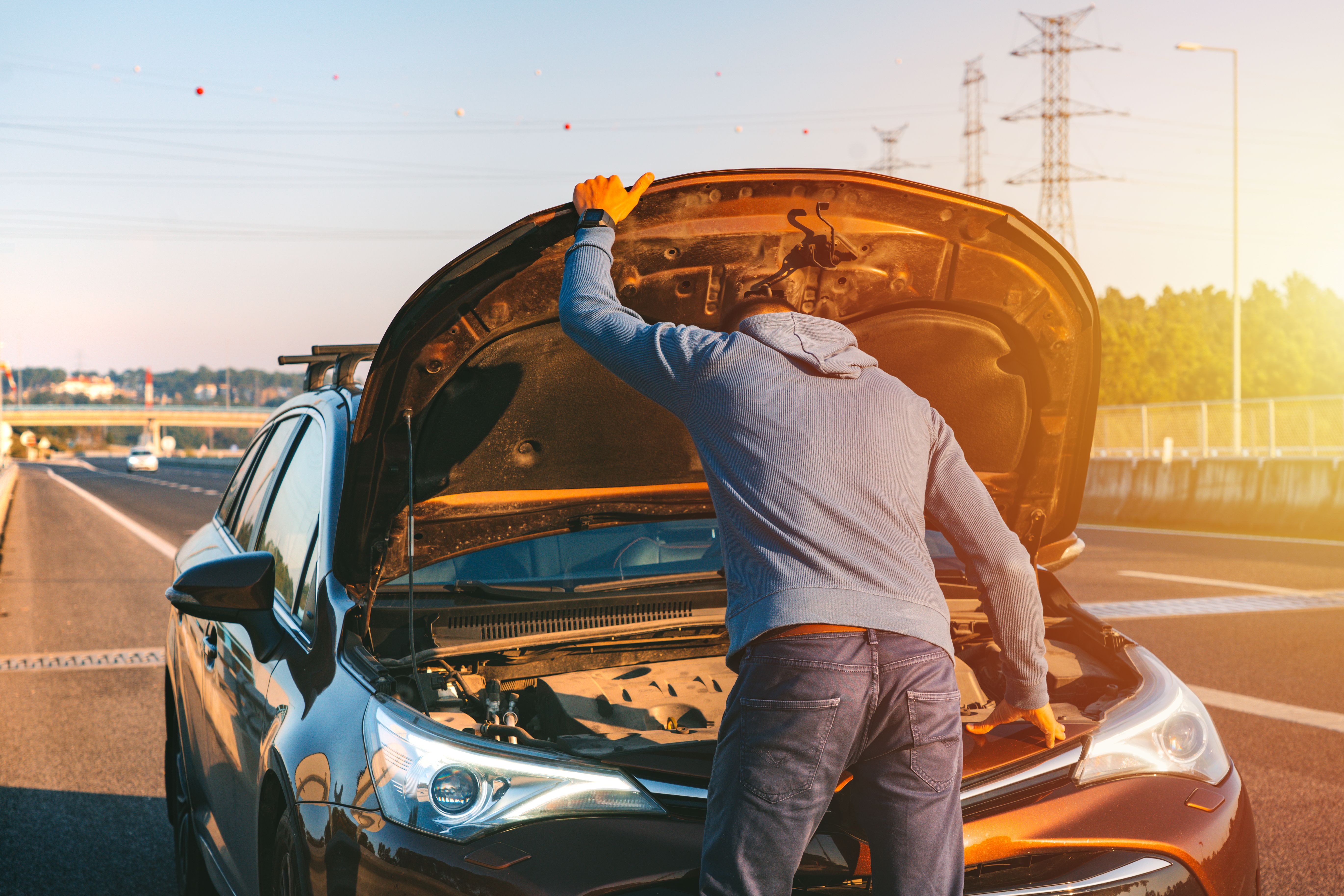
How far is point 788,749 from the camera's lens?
Result: 1.91 metres

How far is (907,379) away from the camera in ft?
10.3

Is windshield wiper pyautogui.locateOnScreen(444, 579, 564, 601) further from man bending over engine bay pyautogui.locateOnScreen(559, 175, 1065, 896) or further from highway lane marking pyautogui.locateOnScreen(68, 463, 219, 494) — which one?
highway lane marking pyautogui.locateOnScreen(68, 463, 219, 494)

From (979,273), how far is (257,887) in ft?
7.39

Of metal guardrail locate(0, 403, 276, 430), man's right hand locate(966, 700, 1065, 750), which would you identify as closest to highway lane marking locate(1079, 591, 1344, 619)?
man's right hand locate(966, 700, 1065, 750)

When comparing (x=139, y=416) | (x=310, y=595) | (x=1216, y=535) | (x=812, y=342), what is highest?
(x=139, y=416)

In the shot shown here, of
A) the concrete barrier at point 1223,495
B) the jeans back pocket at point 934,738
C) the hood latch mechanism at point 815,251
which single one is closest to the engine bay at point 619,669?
the jeans back pocket at point 934,738

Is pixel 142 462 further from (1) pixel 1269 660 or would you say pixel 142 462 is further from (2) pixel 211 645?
(2) pixel 211 645

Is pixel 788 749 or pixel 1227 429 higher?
pixel 1227 429

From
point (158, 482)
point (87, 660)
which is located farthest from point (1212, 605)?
point (158, 482)

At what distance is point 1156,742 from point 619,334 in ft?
4.65

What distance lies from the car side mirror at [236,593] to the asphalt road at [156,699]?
162cm

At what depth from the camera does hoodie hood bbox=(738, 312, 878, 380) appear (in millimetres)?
2070

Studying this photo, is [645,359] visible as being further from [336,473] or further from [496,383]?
[336,473]

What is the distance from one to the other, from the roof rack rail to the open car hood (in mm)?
581
